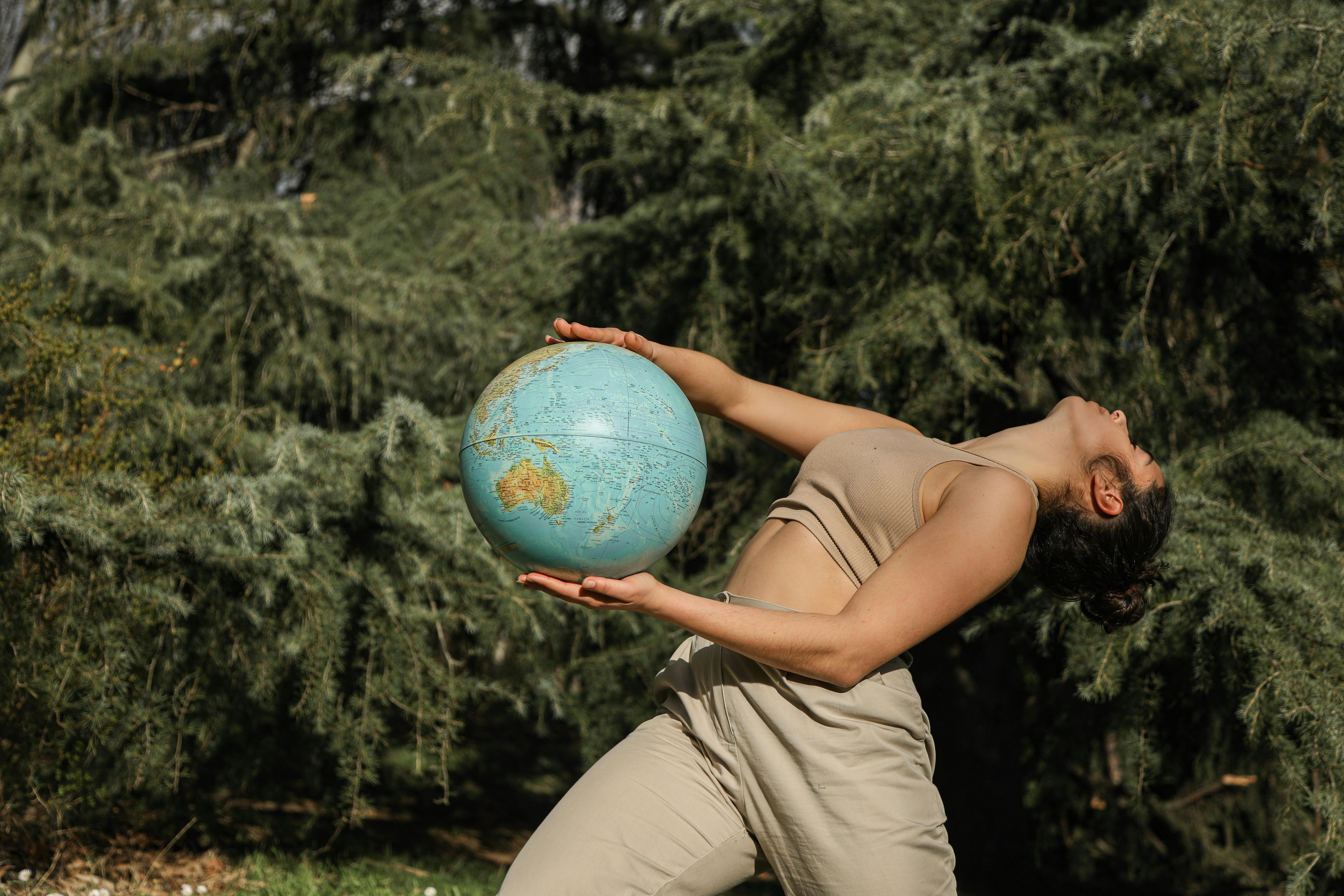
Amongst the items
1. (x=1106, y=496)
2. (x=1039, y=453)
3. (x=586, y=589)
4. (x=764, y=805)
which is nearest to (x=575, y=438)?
(x=586, y=589)

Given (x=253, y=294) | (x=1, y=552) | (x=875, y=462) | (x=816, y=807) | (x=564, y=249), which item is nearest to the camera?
(x=816, y=807)

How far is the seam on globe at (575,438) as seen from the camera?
203 cm

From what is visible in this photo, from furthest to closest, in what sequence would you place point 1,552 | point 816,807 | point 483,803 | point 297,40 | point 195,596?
point 483,803, point 297,40, point 195,596, point 1,552, point 816,807

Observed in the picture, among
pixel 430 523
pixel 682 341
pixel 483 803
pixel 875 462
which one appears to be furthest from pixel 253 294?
pixel 483 803

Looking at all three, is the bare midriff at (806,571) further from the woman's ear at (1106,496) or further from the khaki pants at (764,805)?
the woman's ear at (1106,496)

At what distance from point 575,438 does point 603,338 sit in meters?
0.37

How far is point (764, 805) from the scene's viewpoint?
190cm

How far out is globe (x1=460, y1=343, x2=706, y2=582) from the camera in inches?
78.7

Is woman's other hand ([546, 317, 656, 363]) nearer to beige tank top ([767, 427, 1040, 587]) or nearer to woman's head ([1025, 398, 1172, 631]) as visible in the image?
beige tank top ([767, 427, 1040, 587])

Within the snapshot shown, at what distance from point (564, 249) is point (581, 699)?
2579 millimetres

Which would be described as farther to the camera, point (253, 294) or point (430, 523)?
point (253, 294)

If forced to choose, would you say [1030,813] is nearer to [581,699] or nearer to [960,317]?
[581,699]

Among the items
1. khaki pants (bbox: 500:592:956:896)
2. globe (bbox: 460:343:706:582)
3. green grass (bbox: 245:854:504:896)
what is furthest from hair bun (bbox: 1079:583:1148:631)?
green grass (bbox: 245:854:504:896)

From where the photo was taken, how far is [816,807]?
185 cm
